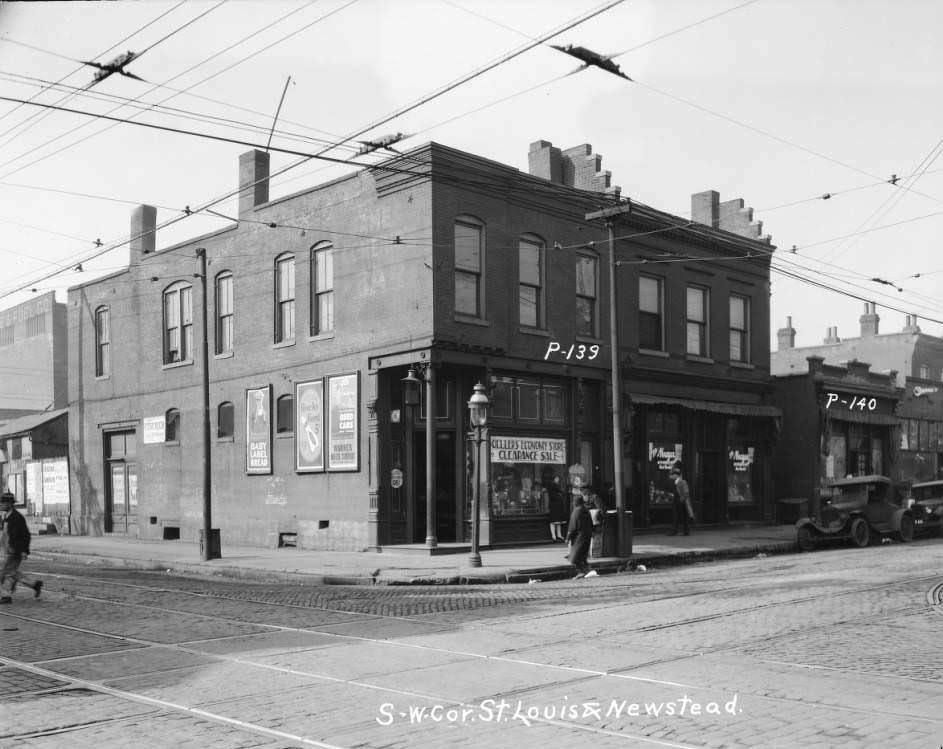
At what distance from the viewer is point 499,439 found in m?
23.6

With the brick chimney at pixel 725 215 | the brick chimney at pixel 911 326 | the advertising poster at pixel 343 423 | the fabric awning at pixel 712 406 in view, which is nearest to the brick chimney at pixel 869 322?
the brick chimney at pixel 911 326

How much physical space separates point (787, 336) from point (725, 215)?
25585 mm

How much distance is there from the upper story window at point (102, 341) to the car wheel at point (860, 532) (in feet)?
78.7

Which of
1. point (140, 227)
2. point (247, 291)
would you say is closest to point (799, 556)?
point (247, 291)

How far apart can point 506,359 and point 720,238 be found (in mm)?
10208

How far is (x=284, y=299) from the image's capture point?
26484mm

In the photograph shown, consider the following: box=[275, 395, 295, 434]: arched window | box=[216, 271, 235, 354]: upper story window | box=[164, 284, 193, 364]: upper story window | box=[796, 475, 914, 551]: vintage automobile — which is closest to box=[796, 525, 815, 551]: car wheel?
box=[796, 475, 914, 551]: vintage automobile

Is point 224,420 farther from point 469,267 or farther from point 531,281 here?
point 531,281

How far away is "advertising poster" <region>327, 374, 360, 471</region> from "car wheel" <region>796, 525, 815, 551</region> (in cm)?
1105

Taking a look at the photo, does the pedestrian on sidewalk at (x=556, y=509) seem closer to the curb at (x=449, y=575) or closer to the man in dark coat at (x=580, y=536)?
the curb at (x=449, y=575)

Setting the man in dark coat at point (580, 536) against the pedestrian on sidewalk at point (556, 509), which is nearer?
the man in dark coat at point (580, 536)

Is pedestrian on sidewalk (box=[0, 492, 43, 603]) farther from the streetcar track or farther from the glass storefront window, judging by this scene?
the glass storefront window

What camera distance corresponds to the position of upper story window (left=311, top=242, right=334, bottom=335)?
82.0 ft

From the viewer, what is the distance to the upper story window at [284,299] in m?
26.2
